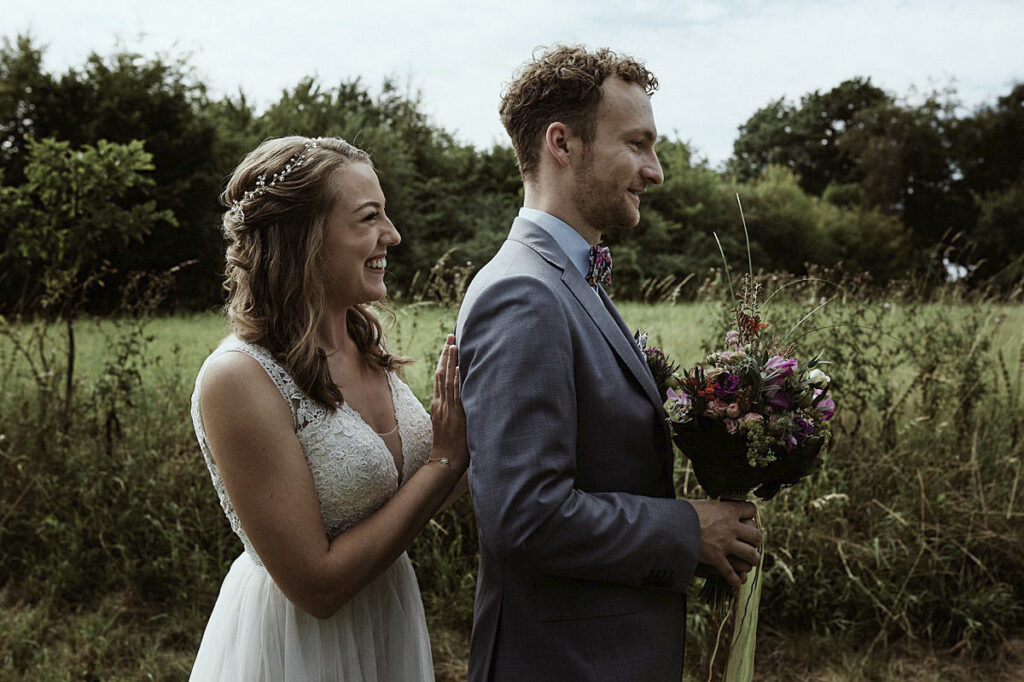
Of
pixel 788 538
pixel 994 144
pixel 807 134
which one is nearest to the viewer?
pixel 788 538

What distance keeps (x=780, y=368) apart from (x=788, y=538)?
2708 millimetres

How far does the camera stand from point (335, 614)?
2283 mm

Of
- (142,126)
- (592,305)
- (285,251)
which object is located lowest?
(592,305)

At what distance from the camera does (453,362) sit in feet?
6.97

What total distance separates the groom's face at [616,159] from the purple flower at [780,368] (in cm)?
52

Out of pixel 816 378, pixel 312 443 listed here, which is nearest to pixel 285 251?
pixel 312 443

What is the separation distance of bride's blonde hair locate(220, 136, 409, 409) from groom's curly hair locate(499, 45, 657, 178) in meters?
0.53

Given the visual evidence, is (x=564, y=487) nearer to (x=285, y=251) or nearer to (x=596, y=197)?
(x=596, y=197)

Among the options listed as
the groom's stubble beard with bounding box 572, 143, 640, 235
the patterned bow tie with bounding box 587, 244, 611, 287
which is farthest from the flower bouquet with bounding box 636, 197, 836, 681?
the groom's stubble beard with bounding box 572, 143, 640, 235

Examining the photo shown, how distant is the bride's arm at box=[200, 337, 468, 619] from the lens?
6.59ft

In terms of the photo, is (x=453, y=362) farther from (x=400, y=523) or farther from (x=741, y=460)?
(x=741, y=460)

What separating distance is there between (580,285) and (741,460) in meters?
0.60

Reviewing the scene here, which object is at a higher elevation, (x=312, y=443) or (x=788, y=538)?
(x=312, y=443)

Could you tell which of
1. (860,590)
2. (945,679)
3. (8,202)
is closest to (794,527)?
(860,590)
